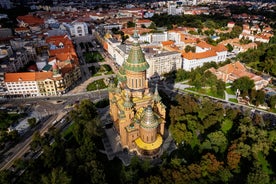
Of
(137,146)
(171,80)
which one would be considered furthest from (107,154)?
(171,80)

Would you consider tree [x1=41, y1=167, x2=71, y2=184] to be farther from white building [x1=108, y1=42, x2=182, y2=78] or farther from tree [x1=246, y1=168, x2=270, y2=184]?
white building [x1=108, y1=42, x2=182, y2=78]

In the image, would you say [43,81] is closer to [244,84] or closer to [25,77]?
[25,77]

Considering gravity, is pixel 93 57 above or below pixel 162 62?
below

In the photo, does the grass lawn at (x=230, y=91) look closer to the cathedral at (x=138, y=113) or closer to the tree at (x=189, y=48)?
the tree at (x=189, y=48)

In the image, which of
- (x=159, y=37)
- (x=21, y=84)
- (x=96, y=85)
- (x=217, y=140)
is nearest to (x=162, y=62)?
(x=96, y=85)

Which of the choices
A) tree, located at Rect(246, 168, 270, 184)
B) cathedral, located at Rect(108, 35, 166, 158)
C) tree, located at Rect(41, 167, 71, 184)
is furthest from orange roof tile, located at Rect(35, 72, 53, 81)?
tree, located at Rect(246, 168, 270, 184)

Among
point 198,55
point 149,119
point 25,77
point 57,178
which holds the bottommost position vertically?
point 57,178

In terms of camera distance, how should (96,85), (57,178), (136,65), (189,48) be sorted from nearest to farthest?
1. (57,178)
2. (136,65)
3. (96,85)
4. (189,48)

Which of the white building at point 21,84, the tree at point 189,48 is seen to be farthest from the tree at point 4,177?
the tree at point 189,48

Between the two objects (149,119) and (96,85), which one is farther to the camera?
(96,85)
